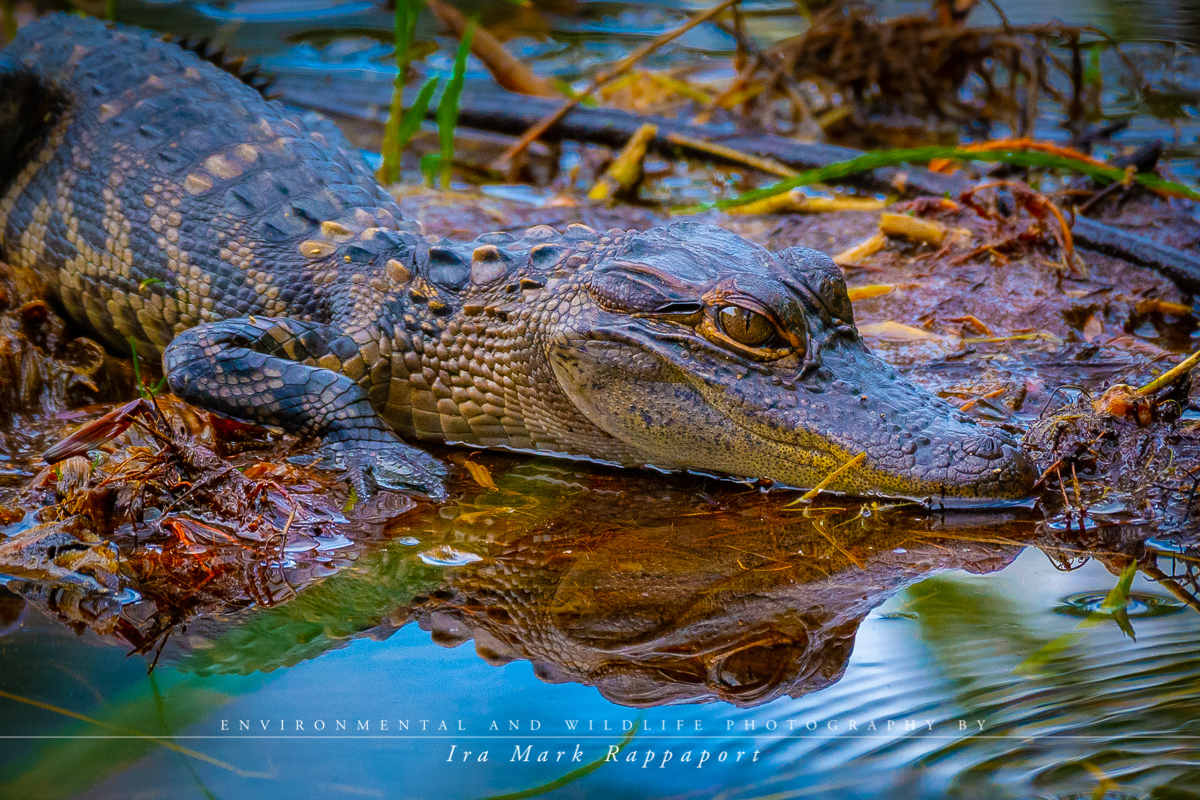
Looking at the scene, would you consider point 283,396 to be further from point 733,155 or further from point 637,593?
point 733,155

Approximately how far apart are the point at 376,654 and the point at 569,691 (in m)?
0.53

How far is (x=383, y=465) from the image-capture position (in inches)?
143

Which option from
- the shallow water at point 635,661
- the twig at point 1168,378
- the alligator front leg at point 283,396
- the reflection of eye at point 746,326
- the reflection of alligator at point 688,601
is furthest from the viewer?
the alligator front leg at point 283,396

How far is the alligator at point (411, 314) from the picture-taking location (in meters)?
3.39

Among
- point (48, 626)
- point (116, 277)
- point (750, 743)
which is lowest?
point (48, 626)

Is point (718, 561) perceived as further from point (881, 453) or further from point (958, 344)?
point (958, 344)

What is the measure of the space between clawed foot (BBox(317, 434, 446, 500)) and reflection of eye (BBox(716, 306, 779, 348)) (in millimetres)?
1149

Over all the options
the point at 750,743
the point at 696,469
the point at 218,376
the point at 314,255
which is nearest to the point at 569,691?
the point at 750,743

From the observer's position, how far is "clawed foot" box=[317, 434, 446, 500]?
3.57 metres

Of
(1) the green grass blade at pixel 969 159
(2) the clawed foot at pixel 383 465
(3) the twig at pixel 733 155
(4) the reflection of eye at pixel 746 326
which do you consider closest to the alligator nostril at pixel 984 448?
(4) the reflection of eye at pixel 746 326

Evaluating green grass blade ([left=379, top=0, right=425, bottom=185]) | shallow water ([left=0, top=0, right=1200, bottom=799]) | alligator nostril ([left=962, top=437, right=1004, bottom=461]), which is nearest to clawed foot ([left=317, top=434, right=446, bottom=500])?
shallow water ([left=0, top=0, right=1200, bottom=799])

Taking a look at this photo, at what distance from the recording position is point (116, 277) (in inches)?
172

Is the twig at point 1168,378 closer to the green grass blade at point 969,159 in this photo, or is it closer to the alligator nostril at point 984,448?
the alligator nostril at point 984,448

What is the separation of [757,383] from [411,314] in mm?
1362
